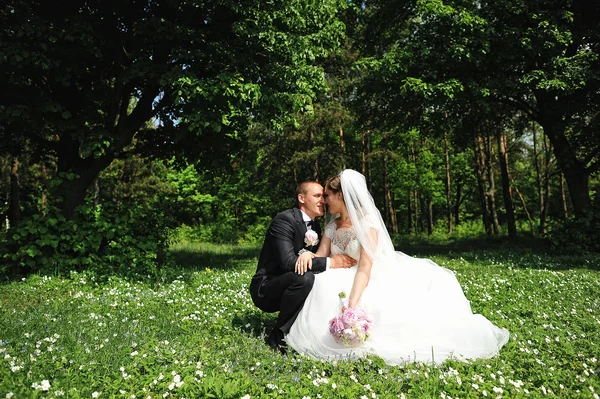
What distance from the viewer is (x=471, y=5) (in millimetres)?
16469

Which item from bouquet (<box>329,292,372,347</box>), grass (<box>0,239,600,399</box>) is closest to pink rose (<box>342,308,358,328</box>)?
bouquet (<box>329,292,372,347</box>)

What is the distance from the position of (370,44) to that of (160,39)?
479 inches

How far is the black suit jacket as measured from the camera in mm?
5461

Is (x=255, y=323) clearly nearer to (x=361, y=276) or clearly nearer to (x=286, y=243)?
(x=286, y=243)

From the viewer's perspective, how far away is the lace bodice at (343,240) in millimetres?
5441

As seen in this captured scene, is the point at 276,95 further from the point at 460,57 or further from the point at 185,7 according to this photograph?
the point at 460,57

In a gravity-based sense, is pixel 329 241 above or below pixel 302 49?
below

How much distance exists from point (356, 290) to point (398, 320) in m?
0.65

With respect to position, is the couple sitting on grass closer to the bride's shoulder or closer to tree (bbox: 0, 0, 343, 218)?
the bride's shoulder

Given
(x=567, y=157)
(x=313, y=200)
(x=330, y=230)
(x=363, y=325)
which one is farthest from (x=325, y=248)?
(x=567, y=157)

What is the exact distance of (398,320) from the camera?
16.5 feet

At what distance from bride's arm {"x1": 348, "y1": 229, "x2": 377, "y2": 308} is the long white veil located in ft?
0.18

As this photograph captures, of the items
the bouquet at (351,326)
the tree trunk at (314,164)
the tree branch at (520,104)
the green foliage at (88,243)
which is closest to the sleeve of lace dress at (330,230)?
the bouquet at (351,326)

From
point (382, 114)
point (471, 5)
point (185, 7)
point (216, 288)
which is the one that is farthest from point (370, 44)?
point (216, 288)
